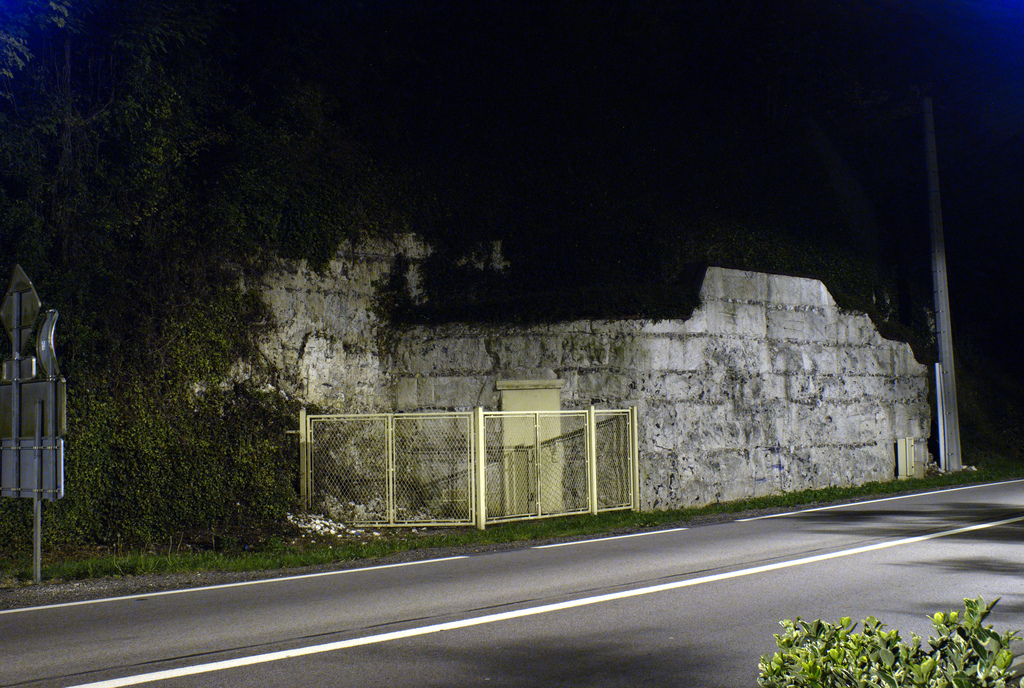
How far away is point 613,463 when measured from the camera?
1764 cm

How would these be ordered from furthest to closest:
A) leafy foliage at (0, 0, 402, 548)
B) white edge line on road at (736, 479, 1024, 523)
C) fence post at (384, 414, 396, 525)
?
fence post at (384, 414, 396, 525)
white edge line on road at (736, 479, 1024, 523)
leafy foliage at (0, 0, 402, 548)

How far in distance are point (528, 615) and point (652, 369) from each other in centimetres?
1166

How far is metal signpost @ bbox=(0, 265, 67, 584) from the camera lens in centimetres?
1058

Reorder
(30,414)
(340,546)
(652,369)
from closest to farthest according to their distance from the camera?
1. (30,414)
2. (340,546)
3. (652,369)

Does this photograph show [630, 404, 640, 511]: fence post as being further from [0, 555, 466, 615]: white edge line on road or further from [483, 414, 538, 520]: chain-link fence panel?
[0, 555, 466, 615]: white edge line on road

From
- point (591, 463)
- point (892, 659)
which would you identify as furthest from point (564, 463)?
point (892, 659)

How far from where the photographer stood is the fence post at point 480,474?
15359 mm

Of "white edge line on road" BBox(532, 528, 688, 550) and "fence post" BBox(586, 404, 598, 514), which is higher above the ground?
"fence post" BBox(586, 404, 598, 514)

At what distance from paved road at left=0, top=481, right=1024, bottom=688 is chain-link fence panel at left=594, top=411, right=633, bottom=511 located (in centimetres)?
528

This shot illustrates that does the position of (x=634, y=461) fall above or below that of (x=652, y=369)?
below

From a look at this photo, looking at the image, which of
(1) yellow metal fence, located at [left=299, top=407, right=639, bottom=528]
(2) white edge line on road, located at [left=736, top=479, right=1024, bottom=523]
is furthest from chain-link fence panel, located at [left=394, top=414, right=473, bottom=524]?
(2) white edge line on road, located at [left=736, top=479, right=1024, bottom=523]

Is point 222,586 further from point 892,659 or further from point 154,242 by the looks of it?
point 154,242

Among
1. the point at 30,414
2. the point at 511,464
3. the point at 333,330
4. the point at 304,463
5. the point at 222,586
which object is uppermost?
the point at 333,330

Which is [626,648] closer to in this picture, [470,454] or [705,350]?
[470,454]
